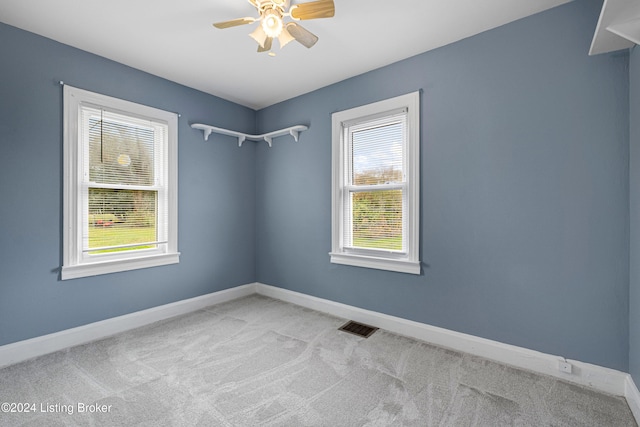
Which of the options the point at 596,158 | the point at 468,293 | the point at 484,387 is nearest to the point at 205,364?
the point at 484,387

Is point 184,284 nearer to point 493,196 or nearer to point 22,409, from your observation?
point 22,409

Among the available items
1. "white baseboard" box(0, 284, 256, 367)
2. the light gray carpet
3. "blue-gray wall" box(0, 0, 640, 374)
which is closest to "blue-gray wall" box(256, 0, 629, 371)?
"blue-gray wall" box(0, 0, 640, 374)

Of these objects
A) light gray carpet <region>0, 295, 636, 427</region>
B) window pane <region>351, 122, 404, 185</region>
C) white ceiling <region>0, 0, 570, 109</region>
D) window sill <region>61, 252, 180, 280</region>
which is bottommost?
light gray carpet <region>0, 295, 636, 427</region>

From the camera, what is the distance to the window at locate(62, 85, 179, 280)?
272 cm

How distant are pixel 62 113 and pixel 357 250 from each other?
10.3ft

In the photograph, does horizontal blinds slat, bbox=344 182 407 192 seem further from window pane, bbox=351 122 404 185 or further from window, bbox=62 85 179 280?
window, bbox=62 85 179 280

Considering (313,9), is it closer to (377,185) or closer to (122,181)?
(377,185)

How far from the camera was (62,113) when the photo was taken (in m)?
2.65

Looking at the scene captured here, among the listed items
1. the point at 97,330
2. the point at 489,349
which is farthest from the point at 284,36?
the point at 97,330

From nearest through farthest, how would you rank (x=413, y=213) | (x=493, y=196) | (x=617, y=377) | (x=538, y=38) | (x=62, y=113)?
(x=617, y=377) < (x=538, y=38) < (x=493, y=196) < (x=62, y=113) < (x=413, y=213)

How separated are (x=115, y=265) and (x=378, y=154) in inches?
117

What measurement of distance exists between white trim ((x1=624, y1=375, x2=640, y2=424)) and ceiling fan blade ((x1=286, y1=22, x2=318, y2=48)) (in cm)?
310

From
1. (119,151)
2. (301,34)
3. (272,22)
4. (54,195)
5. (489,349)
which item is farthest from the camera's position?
(119,151)

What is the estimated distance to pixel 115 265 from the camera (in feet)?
9.77
